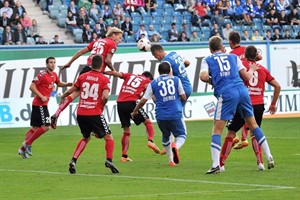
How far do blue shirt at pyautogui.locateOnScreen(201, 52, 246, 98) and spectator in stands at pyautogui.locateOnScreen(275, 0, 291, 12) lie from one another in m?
27.2

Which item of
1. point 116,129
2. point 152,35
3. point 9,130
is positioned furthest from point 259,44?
point 9,130

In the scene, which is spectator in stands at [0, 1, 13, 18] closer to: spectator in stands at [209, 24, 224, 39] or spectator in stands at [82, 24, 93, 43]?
spectator in stands at [82, 24, 93, 43]

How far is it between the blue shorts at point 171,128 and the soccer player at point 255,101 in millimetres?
1037

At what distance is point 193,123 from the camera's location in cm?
3145

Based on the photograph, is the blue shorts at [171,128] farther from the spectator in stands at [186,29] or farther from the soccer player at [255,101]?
the spectator in stands at [186,29]

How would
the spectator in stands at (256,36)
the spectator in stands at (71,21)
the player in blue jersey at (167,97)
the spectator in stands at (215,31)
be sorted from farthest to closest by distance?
the spectator in stands at (256,36) < the spectator in stands at (215,31) < the spectator in stands at (71,21) < the player in blue jersey at (167,97)

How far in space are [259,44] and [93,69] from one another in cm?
1763

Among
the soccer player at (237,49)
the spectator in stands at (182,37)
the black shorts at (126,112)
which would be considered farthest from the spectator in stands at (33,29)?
the black shorts at (126,112)

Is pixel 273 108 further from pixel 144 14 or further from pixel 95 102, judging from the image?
pixel 144 14

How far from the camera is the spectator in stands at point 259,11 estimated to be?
42500mm

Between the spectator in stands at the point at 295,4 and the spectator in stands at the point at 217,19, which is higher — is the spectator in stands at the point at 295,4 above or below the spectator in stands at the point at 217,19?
below

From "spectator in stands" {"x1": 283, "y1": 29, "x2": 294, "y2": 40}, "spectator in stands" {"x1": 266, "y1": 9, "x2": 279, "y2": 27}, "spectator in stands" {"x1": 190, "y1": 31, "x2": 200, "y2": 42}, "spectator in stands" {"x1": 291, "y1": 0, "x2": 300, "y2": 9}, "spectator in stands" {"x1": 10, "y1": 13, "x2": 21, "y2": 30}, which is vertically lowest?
"spectator in stands" {"x1": 283, "y1": 29, "x2": 294, "y2": 40}

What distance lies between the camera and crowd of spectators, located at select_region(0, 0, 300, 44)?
3528cm

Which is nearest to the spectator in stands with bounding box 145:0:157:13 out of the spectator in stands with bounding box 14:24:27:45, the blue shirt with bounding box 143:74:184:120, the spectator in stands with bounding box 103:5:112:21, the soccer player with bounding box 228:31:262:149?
the spectator in stands with bounding box 103:5:112:21
